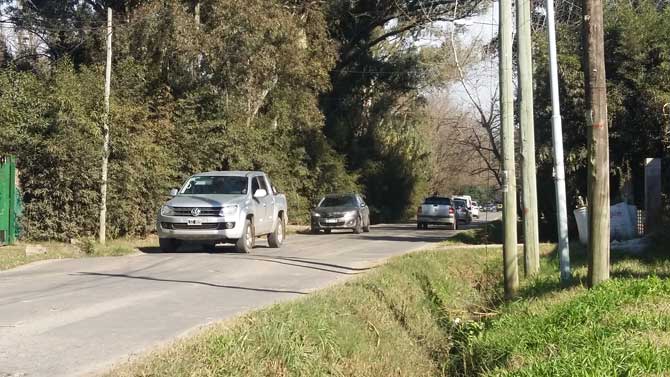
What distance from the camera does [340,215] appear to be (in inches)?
1168

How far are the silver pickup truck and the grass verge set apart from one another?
3.65 feet

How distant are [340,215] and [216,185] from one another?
10480 millimetres

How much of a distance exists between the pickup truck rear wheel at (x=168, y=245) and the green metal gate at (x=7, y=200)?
343 cm

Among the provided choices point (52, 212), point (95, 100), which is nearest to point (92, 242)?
point (52, 212)

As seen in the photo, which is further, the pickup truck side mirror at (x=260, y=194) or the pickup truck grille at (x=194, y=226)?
the pickup truck side mirror at (x=260, y=194)

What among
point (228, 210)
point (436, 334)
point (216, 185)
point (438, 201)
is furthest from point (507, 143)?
point (438, 201)

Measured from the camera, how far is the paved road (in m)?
7.79

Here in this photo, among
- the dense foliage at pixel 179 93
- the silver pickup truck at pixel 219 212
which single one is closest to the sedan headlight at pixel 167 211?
the silver pickup truck at pixel 219 212

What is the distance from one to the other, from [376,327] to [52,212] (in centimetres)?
1227

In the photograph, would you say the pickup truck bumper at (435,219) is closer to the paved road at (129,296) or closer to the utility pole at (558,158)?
the paved road at (129,296)

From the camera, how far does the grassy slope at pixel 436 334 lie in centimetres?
693

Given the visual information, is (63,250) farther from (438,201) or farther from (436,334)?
(438,201)

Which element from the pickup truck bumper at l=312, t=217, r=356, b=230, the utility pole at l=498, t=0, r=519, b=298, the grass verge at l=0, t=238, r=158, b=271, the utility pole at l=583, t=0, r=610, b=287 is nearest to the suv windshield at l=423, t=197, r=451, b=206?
the pickup truck bumper at l=312, t=217, r=356, b=230

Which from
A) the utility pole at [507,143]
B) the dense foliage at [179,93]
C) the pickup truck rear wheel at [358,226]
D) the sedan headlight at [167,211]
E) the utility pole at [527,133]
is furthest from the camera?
the pickup truck rear wheel at [358,226]
